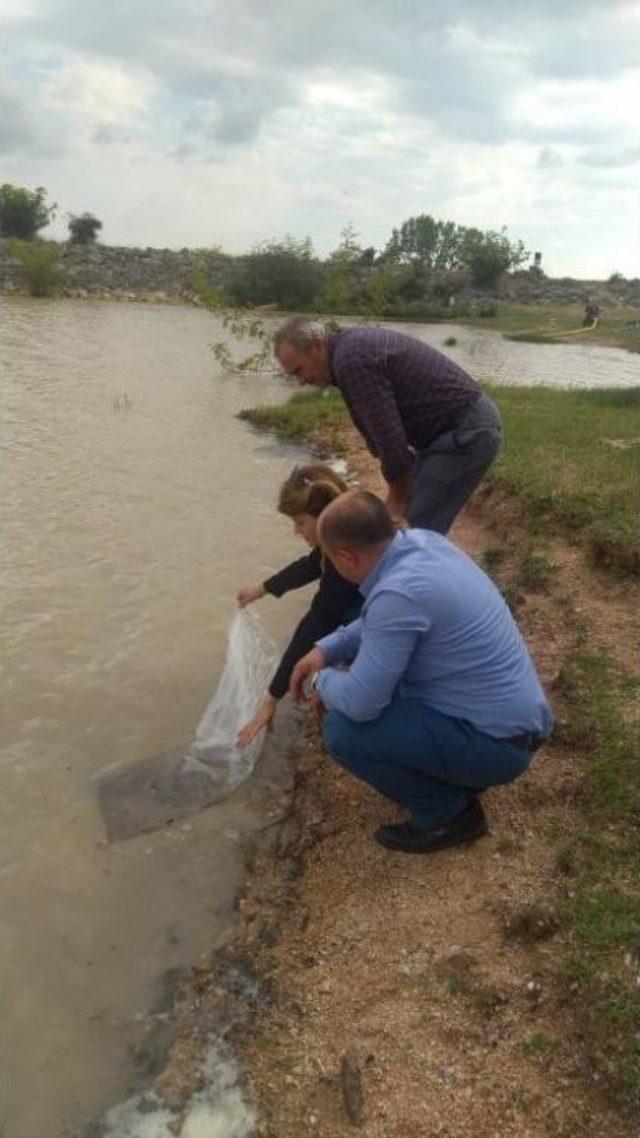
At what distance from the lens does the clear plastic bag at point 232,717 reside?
12.3 ft

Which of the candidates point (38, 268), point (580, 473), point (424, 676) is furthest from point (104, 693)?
point (38, 268)

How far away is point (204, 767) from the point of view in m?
3.73

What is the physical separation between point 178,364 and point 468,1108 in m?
16.3

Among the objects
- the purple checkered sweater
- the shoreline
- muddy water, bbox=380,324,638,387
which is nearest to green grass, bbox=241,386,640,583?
the purple checkered sweater

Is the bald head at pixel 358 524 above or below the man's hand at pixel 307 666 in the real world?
above

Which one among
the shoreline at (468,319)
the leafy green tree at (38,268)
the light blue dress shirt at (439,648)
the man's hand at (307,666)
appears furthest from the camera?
the leafy green tree at (38,268)

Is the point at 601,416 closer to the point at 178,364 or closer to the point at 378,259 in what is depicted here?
the point at 178,364

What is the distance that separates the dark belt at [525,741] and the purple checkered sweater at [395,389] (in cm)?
142

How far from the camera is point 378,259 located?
48.0 m

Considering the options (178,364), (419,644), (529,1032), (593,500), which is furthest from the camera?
(178,364)

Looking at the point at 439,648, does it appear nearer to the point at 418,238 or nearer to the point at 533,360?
the point at 533,360

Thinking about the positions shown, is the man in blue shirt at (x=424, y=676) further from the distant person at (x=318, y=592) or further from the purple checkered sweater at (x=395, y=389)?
the purple checkered sweater at (x=395, y=389)

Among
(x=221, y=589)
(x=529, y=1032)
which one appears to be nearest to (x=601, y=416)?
(x=221, y=589)

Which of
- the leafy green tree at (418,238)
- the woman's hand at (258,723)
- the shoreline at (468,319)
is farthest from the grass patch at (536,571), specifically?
the leafy green tree at (418,238)
